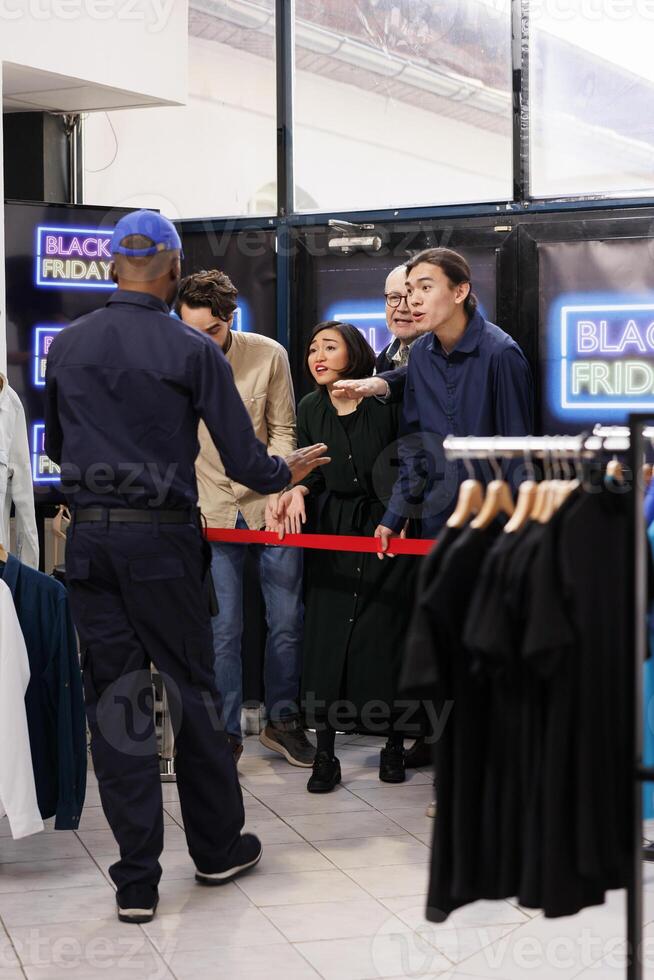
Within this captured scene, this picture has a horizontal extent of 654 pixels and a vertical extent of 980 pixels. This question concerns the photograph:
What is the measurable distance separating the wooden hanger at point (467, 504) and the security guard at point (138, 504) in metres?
1.06

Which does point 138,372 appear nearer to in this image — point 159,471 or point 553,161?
point 159,471

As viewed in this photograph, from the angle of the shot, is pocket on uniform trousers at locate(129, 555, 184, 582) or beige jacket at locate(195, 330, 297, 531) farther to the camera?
beige jacket at locate(195, 330, 297, 531)

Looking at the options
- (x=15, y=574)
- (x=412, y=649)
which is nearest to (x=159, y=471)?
(x=15, y=574)

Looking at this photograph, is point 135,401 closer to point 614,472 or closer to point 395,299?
point 614,472

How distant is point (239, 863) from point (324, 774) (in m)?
1.01

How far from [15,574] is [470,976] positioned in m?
1.74

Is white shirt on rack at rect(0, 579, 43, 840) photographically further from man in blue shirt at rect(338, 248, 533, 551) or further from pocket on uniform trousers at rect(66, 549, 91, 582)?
man in blue shirt at rect(338, 248, 533, 551)

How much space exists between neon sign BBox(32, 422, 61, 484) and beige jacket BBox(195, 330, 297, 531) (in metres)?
0.88

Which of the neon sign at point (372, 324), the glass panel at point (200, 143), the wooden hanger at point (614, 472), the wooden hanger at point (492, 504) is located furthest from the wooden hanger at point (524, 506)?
the glass panel at point (200, 143)

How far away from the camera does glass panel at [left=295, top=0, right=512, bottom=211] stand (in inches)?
230

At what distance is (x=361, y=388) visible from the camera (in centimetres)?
457

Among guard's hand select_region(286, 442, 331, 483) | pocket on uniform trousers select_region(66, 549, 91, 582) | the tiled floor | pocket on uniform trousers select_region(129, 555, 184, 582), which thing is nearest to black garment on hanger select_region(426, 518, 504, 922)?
the tiled floor

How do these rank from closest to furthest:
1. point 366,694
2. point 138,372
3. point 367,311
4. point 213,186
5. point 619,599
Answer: point 619,599
point 138,372
point 366,694
point 367,311
point 213,186

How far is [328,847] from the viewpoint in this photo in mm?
4250
